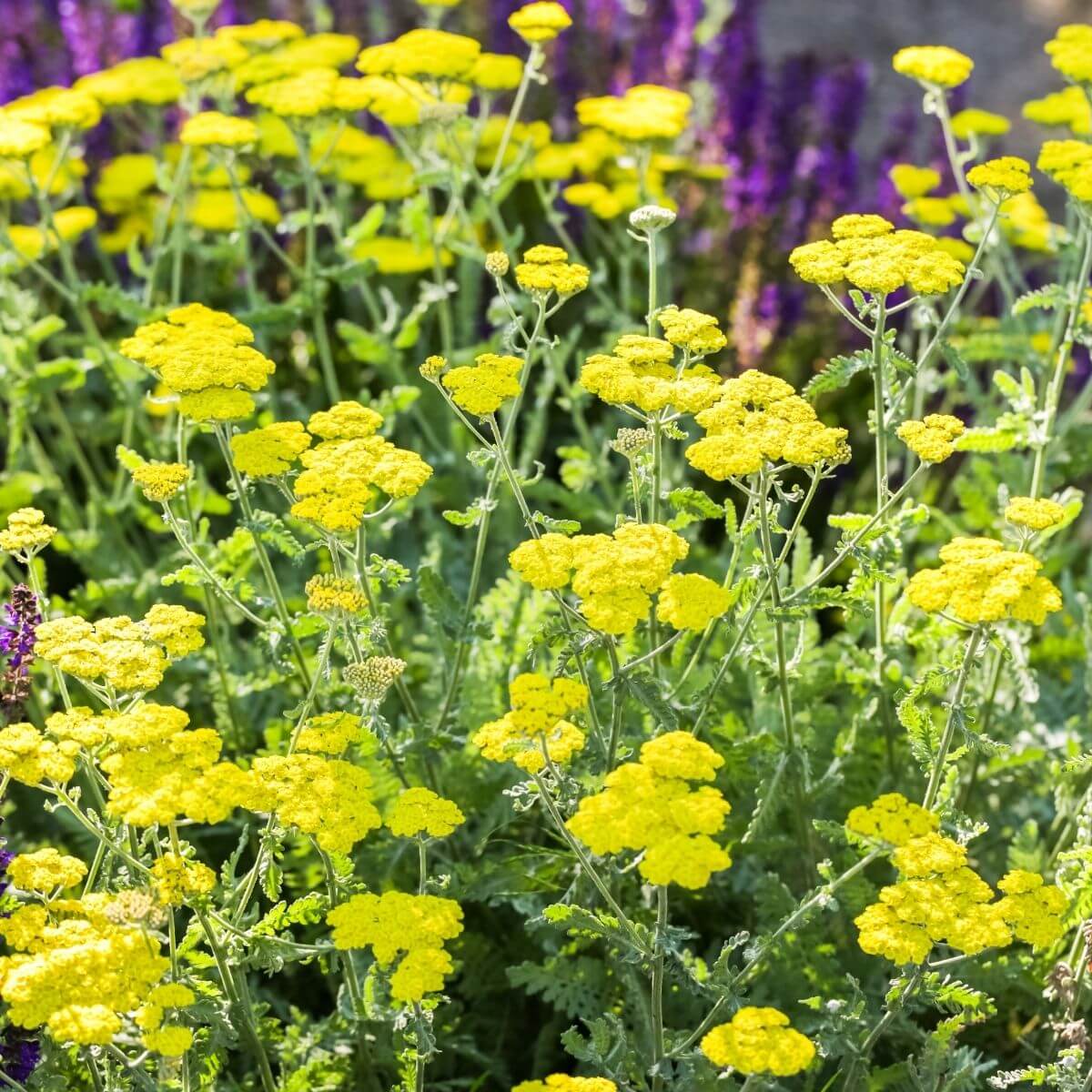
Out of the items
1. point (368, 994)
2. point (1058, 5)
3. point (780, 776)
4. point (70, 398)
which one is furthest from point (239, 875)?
point (1058, 5)

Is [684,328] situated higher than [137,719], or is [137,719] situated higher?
[684,328]

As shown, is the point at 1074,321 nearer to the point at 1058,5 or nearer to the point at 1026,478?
the point at 1026,478

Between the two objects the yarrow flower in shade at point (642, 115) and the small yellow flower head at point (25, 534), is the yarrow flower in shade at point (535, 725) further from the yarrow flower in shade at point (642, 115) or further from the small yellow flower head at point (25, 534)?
the yarrow flower in shade at point (642, 115)

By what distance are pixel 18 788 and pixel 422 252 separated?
63.2 inches

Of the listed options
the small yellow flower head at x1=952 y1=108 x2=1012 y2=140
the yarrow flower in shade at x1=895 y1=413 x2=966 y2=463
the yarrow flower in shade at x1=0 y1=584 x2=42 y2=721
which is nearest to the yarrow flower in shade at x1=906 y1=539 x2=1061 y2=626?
the yarrow flower in shade at x1=895 y1=413 x2=966 y2=463

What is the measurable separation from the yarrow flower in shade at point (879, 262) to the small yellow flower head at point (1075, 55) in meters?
0.77

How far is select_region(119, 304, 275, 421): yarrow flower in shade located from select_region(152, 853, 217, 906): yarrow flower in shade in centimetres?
65

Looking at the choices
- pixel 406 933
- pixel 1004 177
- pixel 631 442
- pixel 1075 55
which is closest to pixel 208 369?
pixel 631 442

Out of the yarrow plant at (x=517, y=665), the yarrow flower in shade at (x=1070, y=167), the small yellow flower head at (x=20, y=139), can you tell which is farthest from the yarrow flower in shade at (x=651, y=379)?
the small yellow flower head at (x=20, y=139)

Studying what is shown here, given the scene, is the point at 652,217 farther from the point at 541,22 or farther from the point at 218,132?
the point at 218,132

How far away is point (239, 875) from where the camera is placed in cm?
292

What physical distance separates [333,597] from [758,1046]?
0.74 meters

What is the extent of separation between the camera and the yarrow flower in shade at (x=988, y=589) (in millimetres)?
1796

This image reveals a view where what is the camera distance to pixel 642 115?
3.18 m
